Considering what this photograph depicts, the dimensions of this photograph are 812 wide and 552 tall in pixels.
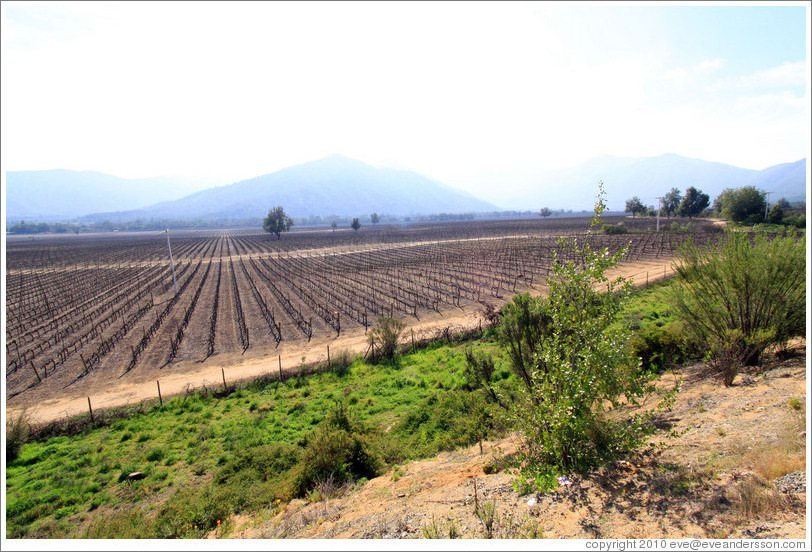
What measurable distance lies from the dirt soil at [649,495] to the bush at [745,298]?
1302 mm

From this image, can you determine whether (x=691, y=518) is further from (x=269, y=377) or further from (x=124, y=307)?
(x=124, y=307)

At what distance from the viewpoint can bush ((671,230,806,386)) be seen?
34.2 ft

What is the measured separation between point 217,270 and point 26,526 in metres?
47.6

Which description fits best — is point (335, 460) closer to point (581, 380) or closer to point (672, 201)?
point (581, 380)

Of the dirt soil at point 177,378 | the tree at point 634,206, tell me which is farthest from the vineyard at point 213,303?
the tree at point 634,206

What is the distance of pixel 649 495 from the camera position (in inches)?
248

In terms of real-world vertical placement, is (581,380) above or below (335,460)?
above

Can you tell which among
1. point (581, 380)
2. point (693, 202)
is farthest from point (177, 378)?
point (693, 202)

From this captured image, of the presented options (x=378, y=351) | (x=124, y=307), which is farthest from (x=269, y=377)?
(x=124, y=307)

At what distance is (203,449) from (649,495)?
12599mm

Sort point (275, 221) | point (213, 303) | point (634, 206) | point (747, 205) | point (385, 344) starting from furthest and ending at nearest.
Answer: point (634, 206)
point (275, 221)
point (747, 205)
point (213, 303)
point (385, 344)

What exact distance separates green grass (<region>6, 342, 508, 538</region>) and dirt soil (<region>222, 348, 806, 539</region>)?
1667mm

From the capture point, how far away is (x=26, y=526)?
9266 mm

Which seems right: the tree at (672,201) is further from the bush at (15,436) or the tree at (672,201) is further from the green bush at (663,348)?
the bush at (15,436)
